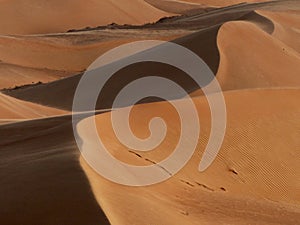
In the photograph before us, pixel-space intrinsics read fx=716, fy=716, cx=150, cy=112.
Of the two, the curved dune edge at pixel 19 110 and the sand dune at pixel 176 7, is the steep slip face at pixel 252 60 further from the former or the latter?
the sand dune at pixel 176 7

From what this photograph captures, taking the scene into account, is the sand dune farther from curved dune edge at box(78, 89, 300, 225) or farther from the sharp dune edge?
curved dune edge at box(78, 89, 300, 225)

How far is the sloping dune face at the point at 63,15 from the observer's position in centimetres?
2866

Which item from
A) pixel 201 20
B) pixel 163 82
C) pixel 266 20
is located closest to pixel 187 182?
pixel 163 82

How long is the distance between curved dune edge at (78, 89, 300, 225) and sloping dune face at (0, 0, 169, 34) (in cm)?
1815

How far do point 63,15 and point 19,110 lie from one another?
1775 centimetres

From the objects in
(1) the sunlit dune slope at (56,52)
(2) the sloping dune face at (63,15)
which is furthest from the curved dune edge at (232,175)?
(2) the sloping dune face at (63,15)

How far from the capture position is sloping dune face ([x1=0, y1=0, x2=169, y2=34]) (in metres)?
28.7

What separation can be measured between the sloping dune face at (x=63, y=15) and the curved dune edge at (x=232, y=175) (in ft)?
59.5

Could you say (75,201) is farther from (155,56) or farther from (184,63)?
(155,56)

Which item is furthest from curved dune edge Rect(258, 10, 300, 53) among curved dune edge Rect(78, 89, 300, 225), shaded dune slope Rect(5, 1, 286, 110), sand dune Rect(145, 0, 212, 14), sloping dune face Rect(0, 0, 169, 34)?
sand dune Rect(145, 0, 212, 14)

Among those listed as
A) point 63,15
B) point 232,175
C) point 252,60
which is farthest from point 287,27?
point 232,175

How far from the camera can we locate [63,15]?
2956cm

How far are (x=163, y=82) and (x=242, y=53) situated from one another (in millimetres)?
2319

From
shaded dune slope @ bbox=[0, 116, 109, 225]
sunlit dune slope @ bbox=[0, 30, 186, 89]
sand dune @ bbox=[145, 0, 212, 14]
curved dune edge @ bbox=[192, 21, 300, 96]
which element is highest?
shaded dune slope @ bbox=[0, 116, 109, 225]
